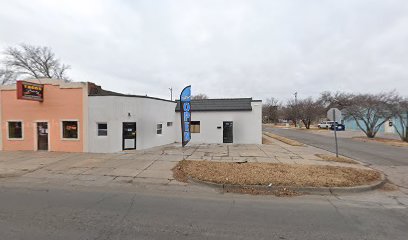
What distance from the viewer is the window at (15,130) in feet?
48.3

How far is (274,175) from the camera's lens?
25.1 feet

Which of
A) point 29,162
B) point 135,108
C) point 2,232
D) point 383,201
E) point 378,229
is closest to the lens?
point 2,232

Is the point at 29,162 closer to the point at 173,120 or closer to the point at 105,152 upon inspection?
the point at 105,152

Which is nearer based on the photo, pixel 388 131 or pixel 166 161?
pixel 166 161

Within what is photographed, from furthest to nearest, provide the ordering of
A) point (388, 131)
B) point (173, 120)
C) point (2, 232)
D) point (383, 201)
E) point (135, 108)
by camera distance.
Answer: point (388, 131) → point (173, 120) → point (135, 108) → point (383, 201) → point (2, 232)

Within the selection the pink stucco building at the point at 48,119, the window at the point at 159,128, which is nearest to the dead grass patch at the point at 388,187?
the window at the point at 159,128

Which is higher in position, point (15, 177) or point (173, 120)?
point (173, 120)

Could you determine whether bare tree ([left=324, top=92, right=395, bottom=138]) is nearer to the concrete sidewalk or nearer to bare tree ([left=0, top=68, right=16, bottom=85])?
the concrete sidewalk

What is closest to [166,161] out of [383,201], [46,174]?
[46,174]

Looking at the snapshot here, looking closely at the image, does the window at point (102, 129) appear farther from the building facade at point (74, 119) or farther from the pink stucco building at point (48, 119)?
the pink stucco building at point (48, 119)

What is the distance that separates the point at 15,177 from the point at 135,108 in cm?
768

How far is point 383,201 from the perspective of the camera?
5793 mm

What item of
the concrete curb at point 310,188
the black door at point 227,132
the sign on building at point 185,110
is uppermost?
A: the sign on building at point 185,110

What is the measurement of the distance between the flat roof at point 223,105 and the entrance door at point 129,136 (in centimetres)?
618
